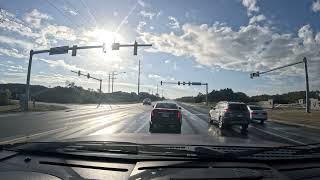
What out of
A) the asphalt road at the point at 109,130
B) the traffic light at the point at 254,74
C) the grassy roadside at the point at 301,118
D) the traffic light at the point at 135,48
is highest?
the traffic light at the point at 254,74

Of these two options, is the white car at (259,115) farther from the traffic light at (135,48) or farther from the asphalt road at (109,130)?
the traffic light at (135,48)

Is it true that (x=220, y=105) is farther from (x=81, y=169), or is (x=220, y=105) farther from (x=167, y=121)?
(x=81, y=169)

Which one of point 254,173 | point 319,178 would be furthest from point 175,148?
point 319,178

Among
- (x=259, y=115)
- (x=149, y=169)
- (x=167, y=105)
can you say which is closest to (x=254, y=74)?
(x=259, y=115)

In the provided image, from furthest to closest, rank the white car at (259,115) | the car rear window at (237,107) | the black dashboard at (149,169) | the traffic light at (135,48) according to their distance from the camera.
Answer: the white car at (259,115) → the traffic light at (135,48) → the car rear window at (237,107) → the black dashboard at (149,169)

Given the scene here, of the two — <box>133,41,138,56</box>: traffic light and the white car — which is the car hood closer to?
<box>133,41,138,56</box>: traffic light

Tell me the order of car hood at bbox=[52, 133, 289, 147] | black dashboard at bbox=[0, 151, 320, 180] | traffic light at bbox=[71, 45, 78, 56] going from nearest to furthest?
1. black dashboard at bbox=[0, 151, 320, 180]
2. car hood at bbox=[52, 133, 289, 147]
3. traffic light at bbox=[71, 45, 78, 56]

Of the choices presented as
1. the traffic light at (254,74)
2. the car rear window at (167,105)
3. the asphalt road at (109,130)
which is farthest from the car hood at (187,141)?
the traffic light at (254,74)

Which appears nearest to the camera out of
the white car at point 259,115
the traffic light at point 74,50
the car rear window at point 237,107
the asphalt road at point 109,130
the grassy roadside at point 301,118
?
the asphalt road at point 109,130

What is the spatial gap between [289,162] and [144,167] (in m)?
1.44

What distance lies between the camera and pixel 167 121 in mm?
23641

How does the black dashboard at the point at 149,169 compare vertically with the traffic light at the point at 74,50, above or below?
below

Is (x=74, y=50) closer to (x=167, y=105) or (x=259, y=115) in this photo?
(x=167, y=105)

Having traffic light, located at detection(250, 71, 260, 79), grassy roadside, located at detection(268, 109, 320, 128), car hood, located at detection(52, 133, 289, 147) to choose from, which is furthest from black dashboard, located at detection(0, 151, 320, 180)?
traffic light, located at detection(250, 71, 260, 79)
